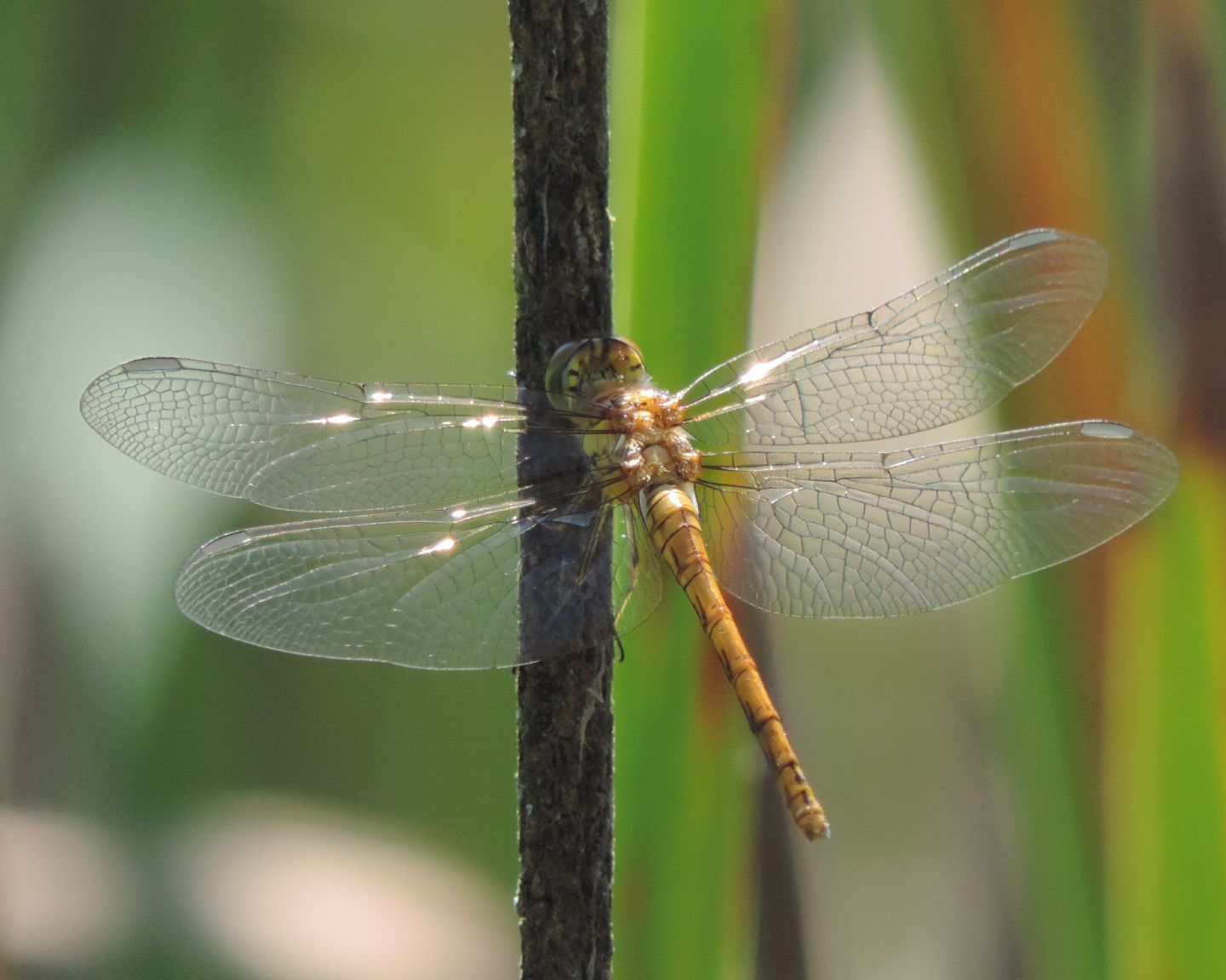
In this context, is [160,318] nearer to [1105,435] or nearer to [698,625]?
[698,625]

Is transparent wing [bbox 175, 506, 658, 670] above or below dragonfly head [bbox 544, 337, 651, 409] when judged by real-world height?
below

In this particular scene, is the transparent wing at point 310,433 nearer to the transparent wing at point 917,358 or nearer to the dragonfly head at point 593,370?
the dragonfly head at point 593,370

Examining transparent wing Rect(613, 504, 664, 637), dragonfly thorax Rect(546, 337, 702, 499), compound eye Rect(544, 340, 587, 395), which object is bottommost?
transparent wing Rect(613, 504, 664, 637)

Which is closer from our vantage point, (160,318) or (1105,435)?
(1105,435)

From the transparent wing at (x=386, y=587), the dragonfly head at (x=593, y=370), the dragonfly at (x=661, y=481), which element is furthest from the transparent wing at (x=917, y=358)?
the transparent wing at (x=386, y=587)

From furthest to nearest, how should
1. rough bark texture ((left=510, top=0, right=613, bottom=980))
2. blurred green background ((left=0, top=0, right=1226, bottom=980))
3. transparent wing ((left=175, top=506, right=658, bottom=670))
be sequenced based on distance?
blurred green background ((left=0, top=0, right=1226, bottom=980)) → transparent wing ((left=175, top=506, right=658, bottom=670)) → rough bark texture ((left=510, top=0, right=613, bottom=980))

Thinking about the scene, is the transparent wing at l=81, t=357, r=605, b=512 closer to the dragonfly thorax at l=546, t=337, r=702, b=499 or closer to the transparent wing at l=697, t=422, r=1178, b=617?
the dragonfly thorax at l=546, t=337, r=702, b=499

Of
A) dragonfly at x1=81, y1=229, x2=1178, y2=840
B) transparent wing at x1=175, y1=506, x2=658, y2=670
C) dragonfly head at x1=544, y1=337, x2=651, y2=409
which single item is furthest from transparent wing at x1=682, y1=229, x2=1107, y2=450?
transparent wing at x1=175, y1=506, x2=658, y2=670

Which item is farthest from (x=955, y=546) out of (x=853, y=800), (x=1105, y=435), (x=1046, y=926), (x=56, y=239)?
(x=56, y=239)
